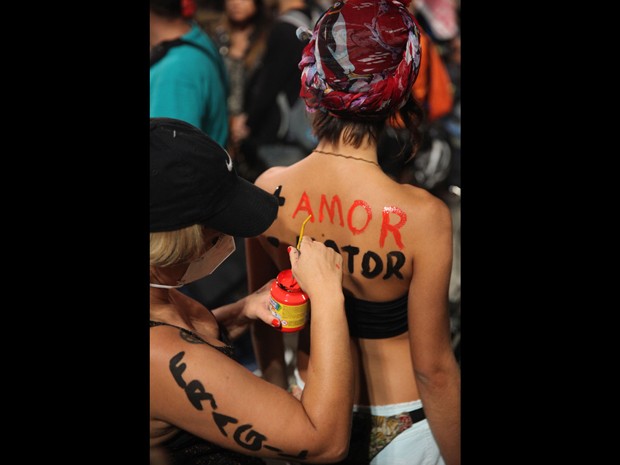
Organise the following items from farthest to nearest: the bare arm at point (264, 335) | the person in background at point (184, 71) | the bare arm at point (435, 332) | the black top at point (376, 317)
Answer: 1. the person in background at point (184, 71)
2. the bare arm at point (264, 335)
3. the black top at point (376, 317)
4. the bare arm at point (435, 332)

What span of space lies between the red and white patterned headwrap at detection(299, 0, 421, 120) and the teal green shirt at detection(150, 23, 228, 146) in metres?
0.53

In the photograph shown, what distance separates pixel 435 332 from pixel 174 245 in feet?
2.30

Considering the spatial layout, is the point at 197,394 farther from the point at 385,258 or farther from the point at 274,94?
the point at 274,94

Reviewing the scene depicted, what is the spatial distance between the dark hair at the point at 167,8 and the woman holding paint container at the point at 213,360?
0.73 meters

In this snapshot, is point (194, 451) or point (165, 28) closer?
point (194, 451)

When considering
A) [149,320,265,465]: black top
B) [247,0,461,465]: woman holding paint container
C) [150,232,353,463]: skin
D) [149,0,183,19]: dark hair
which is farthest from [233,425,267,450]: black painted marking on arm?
[149,0,183,19]: dark hair

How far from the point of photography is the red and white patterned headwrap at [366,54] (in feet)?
4.50

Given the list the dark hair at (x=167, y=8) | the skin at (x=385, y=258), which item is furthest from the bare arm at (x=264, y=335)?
the dark hair at (x=167, y=8)

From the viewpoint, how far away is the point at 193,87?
1.86 m

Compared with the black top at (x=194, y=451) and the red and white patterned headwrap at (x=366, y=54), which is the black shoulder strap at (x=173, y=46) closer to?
the red and white patterned headwrap at (x=366, y=54)

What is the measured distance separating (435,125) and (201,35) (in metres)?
0.93

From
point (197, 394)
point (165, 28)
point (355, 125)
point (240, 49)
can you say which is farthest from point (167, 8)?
point (197, 394)

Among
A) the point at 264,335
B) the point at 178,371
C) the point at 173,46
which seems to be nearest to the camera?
the point at 178,371

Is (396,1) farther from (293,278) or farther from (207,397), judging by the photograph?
(207,397)
